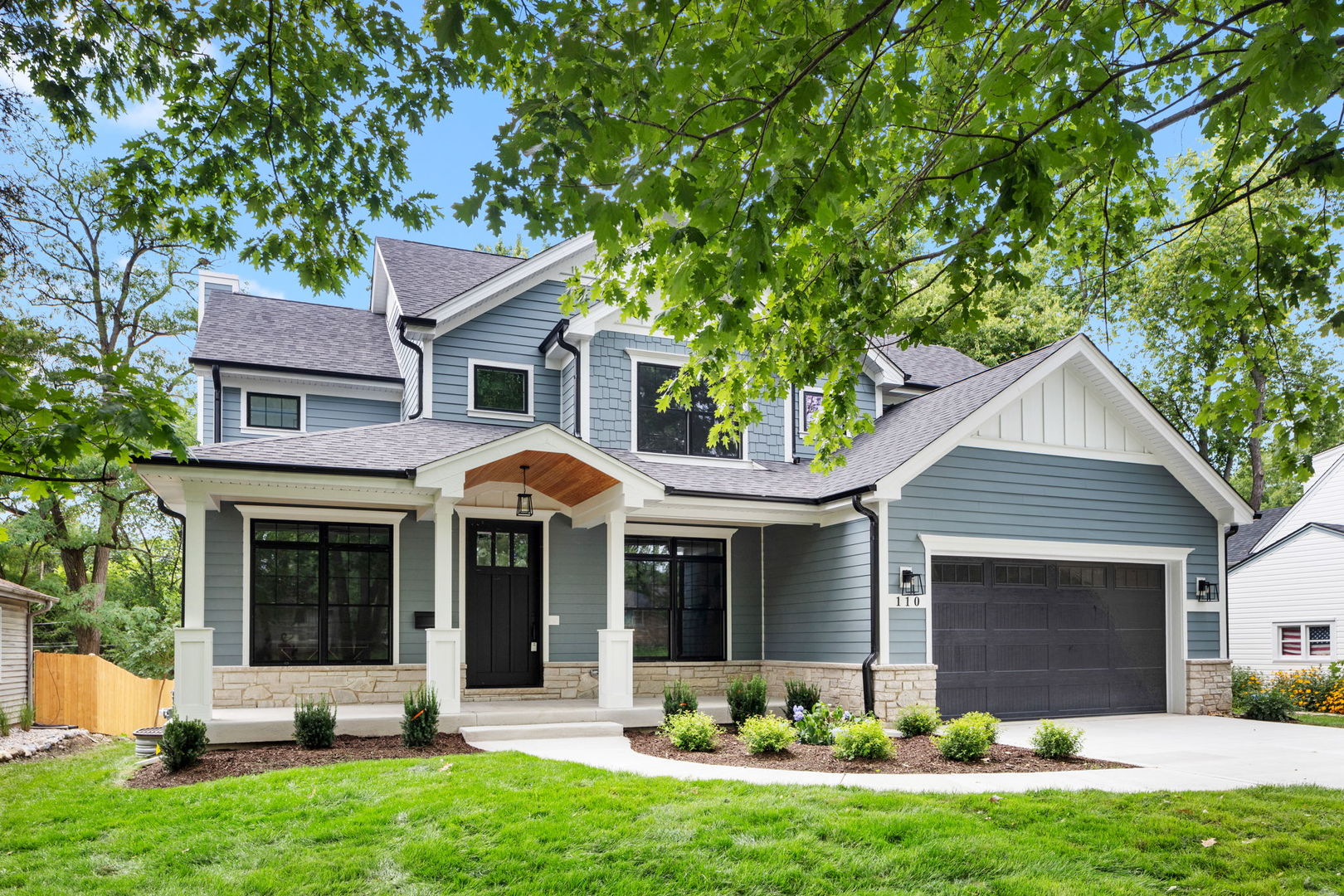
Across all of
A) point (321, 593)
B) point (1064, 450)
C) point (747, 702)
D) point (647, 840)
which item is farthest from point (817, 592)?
point (647, 840)

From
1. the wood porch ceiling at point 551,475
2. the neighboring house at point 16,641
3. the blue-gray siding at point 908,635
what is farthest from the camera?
the neighboring house at point 16,641

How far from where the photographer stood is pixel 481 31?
4.14 meters

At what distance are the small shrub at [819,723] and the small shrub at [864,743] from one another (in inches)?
21.0

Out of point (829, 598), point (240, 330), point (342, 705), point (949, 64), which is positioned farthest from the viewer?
point (240, 330)

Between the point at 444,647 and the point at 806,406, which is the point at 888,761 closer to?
the point at 444,647

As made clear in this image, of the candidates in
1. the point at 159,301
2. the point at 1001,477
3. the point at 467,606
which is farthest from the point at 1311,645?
the point at 159,301

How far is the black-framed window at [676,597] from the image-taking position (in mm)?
13469

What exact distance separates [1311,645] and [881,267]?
61.9 ft

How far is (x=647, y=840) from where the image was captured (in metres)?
5.84

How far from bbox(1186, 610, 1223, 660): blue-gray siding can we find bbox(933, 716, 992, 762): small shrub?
20.5ft

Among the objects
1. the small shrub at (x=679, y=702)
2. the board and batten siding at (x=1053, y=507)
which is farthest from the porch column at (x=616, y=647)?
the board and batten siding at (x=1053, y=507)

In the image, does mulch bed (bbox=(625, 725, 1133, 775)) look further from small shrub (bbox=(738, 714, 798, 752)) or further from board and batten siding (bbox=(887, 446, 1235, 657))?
board and batten siding (bbox=(887, 446, 1235, 657))

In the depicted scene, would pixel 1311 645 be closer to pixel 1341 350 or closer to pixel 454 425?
pixel 1341 350

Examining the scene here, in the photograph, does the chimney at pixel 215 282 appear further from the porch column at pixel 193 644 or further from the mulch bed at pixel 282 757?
the mulch bed at pixel 282 757
